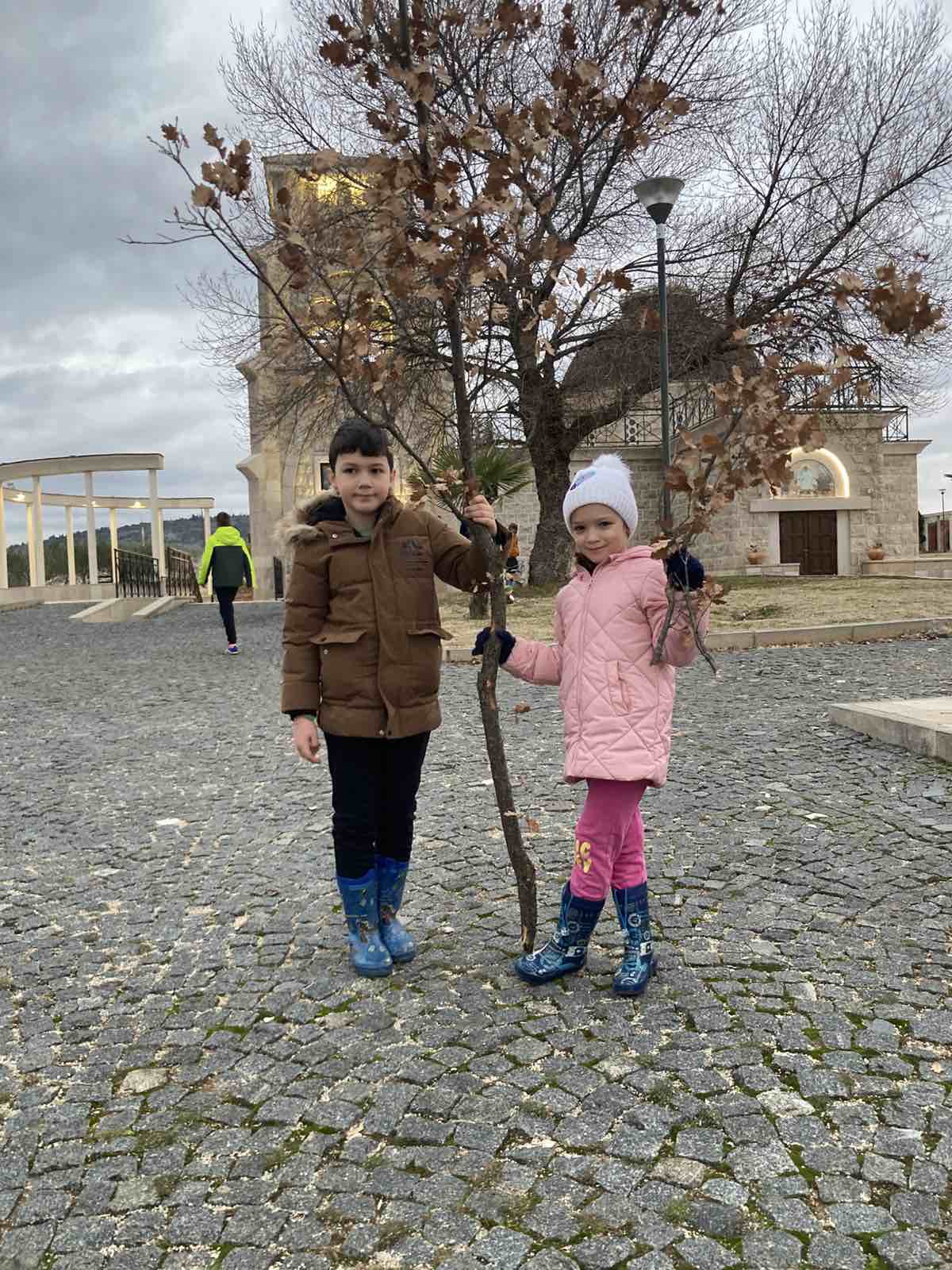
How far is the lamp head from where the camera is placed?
1186 centimetres

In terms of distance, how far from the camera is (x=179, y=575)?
32.0 meters

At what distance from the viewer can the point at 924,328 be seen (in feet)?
7.18

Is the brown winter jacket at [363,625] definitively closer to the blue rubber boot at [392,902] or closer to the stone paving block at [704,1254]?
the blue rubber boot at [392,902]

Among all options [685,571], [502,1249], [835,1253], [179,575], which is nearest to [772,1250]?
[835,1253]

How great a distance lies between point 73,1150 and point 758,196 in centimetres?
1741

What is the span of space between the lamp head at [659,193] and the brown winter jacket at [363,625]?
1038 centimetres

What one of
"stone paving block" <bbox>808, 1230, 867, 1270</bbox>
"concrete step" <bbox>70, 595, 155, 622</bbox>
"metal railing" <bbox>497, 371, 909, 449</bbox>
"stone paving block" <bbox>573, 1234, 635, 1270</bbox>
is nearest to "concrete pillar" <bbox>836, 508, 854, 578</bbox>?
"metal railing" <bbox>497, 371, 909, 449</bbox>

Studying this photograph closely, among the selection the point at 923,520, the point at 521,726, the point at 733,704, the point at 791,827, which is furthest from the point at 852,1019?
the point at 923,520

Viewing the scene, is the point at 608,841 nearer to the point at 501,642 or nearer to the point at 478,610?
the point at 501,642

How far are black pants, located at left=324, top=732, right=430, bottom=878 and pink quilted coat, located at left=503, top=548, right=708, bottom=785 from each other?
53 centimetres

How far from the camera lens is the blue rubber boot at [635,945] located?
2.80m

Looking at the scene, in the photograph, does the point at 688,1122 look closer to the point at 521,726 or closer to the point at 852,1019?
the point at 852,1019

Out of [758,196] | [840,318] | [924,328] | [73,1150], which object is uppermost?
[758,196]

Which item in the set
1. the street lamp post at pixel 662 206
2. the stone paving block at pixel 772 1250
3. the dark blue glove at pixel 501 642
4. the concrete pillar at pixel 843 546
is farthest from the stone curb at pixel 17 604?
the stone paving block at pixel 772 1250
